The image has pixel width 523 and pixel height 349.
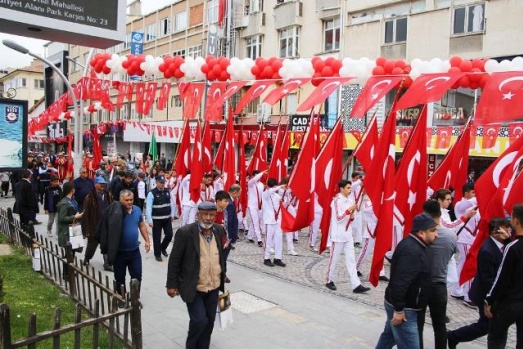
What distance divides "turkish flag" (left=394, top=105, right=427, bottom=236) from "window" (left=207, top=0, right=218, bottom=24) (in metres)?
30.5

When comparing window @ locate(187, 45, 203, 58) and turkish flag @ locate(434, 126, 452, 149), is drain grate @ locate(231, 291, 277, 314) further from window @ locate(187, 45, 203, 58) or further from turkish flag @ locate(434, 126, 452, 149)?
window @ locate(187, 45, 203, 58)

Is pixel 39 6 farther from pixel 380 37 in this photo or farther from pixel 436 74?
pixel 380 37

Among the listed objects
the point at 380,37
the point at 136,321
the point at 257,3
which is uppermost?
the point at 257,3

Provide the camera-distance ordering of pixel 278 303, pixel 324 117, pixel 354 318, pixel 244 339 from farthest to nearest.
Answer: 1. pixel 324 117
2. pixel 278 303
3. pixel 354 318
4. pixel 244 339

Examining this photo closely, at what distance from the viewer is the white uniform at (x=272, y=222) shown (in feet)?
32.4

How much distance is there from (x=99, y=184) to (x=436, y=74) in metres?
6.73

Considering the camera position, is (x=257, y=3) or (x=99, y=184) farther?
(x=257, y=3)

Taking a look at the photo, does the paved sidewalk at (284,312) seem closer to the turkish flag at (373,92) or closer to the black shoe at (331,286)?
the black shoe at (331,286)

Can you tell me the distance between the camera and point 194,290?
4.84 m

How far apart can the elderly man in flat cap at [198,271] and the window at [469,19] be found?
19.3 m

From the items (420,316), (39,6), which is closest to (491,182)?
(420,316)

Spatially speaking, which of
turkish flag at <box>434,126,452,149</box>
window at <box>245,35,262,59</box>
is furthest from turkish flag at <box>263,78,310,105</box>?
window at <box>245,35,262,59</box>

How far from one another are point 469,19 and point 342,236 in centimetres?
1662

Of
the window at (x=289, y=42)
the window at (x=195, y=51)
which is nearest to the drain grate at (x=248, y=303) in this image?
the window at (x=289, y=42)
